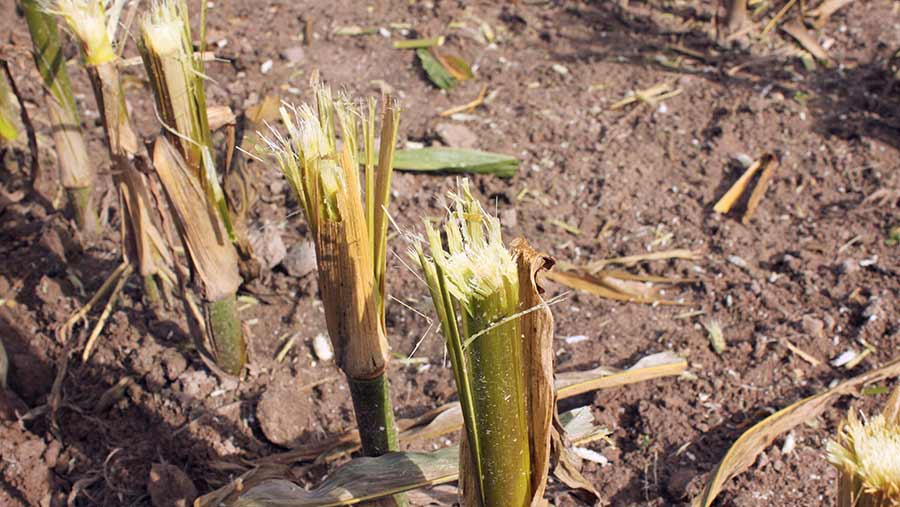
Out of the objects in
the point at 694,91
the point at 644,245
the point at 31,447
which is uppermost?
the point at 694,91

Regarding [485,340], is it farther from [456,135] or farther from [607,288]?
A: [456,135]

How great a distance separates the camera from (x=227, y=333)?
213 centimetres

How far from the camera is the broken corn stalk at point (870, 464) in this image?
1028mm

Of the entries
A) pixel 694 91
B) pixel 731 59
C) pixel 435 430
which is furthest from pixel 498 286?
pixel 731 59

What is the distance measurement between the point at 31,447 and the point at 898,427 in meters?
1.94

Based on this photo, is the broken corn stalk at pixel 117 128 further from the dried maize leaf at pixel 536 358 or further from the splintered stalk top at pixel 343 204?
the dried maize leaf at pixel 536 358

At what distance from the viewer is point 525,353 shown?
118cm

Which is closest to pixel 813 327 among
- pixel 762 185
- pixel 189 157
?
pixel 762 185

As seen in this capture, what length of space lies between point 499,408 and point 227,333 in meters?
1.14

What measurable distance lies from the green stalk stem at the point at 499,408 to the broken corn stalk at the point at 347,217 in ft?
0.96

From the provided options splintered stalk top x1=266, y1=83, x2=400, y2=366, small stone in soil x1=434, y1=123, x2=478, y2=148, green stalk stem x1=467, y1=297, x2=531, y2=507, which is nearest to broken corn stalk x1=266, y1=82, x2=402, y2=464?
splintered stalk top x1=266, y1=83, x2=400, y2=366

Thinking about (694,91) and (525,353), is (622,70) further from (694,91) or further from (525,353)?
(525,353)

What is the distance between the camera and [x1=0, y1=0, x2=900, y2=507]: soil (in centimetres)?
211

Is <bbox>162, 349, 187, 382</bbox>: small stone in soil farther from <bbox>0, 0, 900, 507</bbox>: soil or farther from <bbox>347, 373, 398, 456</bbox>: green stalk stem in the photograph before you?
<bbox>347, 373, 398, 456</bbox>: green stalk stem
